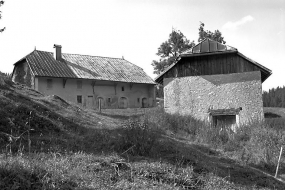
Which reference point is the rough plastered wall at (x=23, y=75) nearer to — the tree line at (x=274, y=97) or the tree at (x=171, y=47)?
the tree at (x=171, y=47)

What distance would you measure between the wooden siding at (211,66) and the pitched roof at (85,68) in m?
13.1

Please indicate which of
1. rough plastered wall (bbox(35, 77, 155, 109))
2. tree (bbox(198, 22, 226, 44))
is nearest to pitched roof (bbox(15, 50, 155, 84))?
rough plastered wall (bbox(35, 77, 155, 109))

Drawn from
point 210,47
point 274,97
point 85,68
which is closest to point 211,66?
point 210,47

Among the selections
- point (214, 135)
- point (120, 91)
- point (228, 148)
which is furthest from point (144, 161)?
point (120, 91)

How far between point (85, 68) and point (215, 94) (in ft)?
56.2

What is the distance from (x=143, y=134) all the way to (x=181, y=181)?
2.46 m

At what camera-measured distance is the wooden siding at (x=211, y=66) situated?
53.7ft

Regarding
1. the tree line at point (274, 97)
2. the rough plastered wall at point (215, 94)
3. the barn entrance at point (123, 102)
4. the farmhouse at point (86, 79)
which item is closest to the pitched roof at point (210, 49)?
the rough plastered wall at point (215, 94)

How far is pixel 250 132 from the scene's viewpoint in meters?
14.5

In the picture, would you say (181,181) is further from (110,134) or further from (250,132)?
(250,132)

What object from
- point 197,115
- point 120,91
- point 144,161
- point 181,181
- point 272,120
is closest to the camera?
point 181,181

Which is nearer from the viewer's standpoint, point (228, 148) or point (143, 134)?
point (143, 134)

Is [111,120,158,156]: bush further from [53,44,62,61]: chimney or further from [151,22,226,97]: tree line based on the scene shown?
[151,22,226,97]: tree line

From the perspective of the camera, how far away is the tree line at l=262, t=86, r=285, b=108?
181ft
